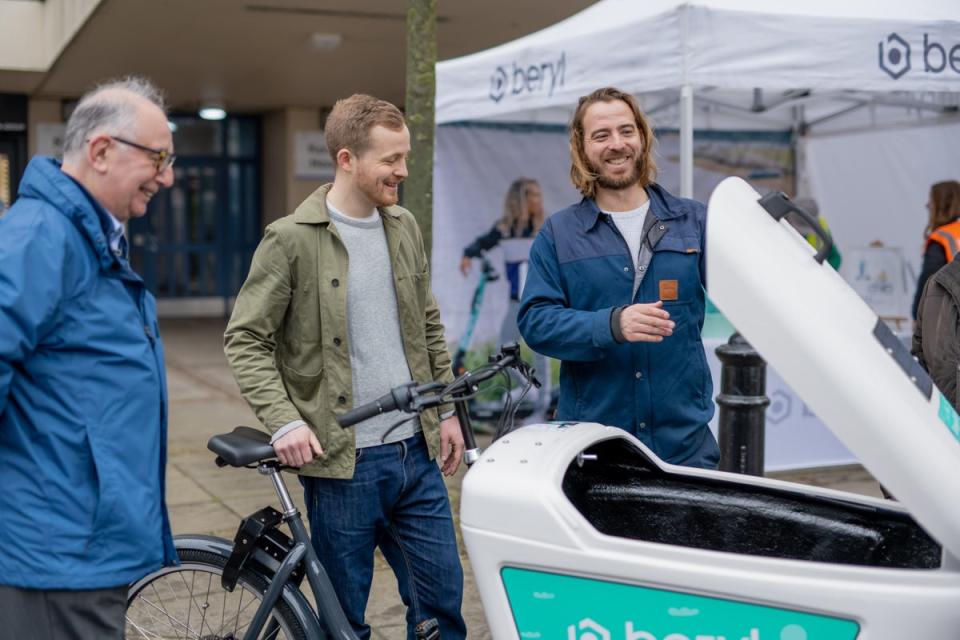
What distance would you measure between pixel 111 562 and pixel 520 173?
651cm

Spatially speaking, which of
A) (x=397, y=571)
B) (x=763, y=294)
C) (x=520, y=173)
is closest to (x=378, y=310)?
(x=397, y=571)

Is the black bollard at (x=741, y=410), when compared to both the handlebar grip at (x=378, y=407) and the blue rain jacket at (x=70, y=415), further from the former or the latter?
the blue rain jacket at (x=70, y=415)

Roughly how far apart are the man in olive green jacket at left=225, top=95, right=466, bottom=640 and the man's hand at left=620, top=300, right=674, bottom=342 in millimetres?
652

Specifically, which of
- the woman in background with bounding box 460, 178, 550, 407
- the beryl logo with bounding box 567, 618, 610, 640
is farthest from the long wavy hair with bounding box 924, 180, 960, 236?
the beryl logo with bounding box 567, 618, 610, 640

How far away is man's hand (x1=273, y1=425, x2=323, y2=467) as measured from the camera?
2.72 meters

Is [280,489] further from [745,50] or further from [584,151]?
[745,50]

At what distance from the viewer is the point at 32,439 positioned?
213 centimetres

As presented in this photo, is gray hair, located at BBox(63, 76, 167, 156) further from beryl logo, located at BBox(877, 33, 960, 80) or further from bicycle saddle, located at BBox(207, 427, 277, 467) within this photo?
beryl logo, located at BBox(877, 33, 960, 80)

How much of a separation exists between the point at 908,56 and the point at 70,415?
4.89 m

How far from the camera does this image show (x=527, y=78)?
21.4ft

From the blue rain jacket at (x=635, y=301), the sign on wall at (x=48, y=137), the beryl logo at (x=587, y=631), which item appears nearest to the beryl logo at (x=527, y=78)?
the blue rain jacket at (x=635, y=301)

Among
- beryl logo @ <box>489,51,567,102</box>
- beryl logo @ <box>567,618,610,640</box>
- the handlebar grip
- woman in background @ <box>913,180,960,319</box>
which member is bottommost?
beryl logo @ <box>567,618,610,640</box>

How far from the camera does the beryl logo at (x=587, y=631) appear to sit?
2080 mm

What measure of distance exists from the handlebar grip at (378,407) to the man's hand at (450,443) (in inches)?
25.4
